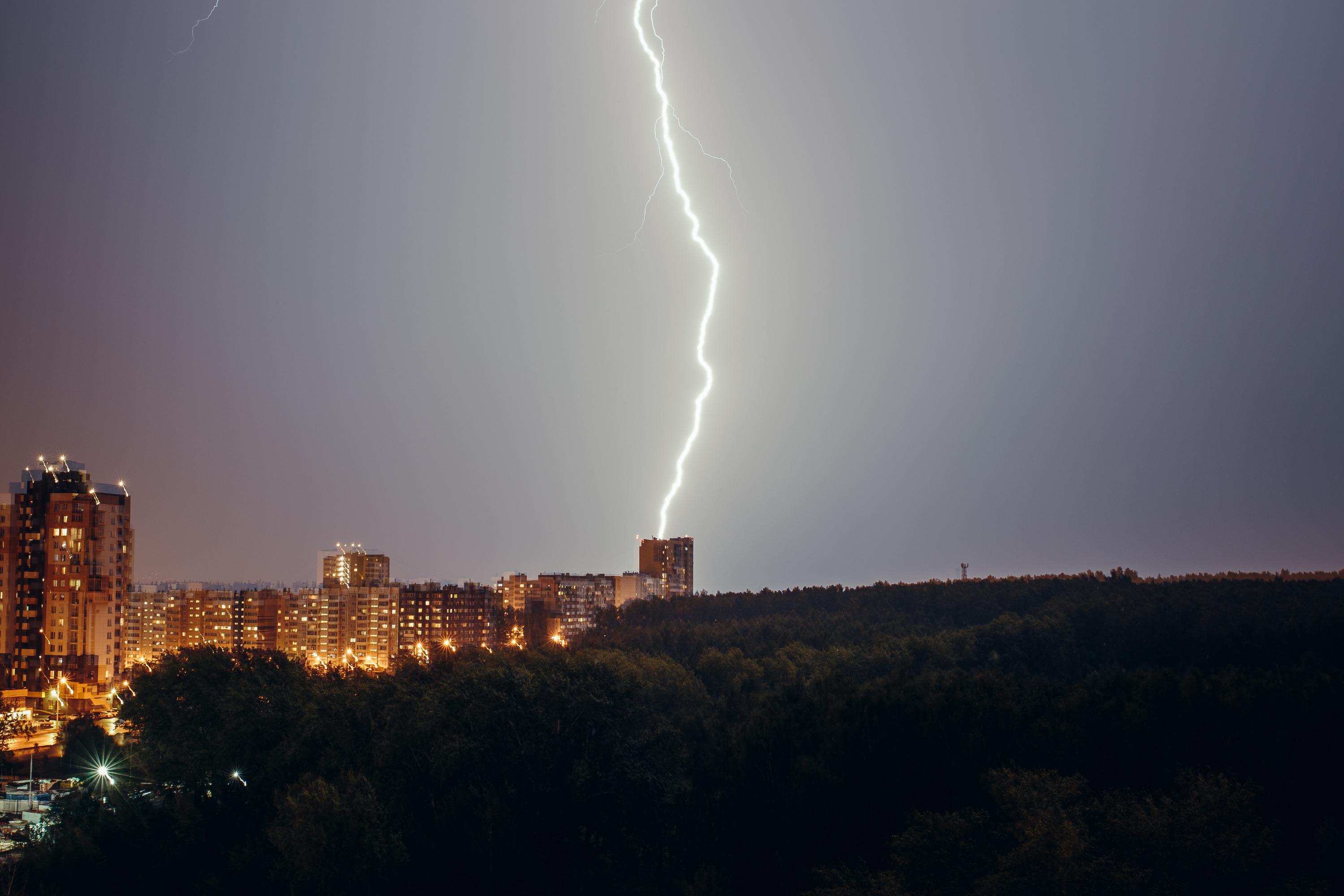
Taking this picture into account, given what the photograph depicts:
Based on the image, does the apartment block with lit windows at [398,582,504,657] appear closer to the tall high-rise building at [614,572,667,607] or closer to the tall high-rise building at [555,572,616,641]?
the tall high-rise building at [555,572,616,641]

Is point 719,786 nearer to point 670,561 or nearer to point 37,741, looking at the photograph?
point 37,741

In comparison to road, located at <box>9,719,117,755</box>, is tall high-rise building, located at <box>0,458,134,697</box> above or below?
Result: above

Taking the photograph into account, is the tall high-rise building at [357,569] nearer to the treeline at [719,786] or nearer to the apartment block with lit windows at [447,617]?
the apartment block with lit windows at [447,617]

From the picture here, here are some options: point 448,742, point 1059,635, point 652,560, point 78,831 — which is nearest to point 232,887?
point 78,831

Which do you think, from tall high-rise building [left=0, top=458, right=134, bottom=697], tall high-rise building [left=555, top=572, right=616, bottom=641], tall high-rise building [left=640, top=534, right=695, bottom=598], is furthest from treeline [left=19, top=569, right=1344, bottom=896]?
tall high-rise building [left=640, top=534, right=695, bottom=598]

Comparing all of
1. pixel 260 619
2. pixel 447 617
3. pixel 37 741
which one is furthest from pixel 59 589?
pixel 447 617

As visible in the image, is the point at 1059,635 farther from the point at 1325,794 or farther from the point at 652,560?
the point at 652,560
